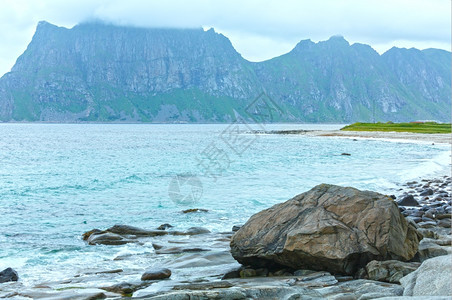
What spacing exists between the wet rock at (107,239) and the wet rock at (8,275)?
173 inches

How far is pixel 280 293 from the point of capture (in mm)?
9328

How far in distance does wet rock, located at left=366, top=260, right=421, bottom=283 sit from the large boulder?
43cm

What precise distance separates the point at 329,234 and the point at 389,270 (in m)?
1.59

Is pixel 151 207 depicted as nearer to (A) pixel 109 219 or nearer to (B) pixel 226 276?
(A) pixel 109 219

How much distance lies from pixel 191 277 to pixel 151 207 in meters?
15.3

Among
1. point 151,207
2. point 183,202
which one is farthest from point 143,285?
point 183,202

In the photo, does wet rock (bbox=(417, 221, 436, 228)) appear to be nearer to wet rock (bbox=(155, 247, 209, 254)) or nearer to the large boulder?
the large boulder

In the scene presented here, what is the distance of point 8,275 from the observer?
44.1 feet

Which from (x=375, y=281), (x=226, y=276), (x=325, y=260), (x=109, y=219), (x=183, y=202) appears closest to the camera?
(x=375, y=281)

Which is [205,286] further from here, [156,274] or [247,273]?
[156,274]

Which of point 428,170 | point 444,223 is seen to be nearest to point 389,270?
point 444,223

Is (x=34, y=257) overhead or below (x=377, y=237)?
below

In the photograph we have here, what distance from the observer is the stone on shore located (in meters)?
8.08

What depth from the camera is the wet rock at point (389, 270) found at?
10.8 meters
